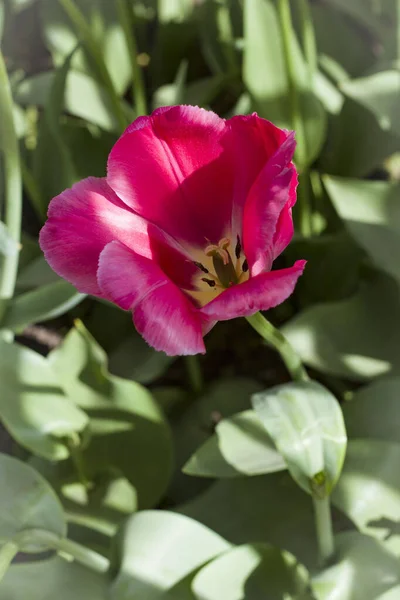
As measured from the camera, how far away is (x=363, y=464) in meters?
0.70

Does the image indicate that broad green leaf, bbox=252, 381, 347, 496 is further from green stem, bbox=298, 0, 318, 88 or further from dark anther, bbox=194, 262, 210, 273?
green stem, bbox=298, 0, 318, 88

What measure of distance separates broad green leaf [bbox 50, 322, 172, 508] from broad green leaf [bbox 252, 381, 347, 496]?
0.26 meters

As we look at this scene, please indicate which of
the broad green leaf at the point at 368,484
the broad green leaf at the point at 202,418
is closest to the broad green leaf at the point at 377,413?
the broad green leaf at the point at 368,484

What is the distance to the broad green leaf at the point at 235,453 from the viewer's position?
0.66m

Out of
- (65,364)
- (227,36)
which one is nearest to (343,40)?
(227,36)

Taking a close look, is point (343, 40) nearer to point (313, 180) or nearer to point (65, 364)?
point (313, 180)

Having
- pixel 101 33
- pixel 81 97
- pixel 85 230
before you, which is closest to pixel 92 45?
pixel 81 97

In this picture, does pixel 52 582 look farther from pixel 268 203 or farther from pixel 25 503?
pixel 268 203

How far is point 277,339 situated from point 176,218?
4.8 inches

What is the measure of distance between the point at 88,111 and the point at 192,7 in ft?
1.18

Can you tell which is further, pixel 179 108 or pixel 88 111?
pixel 88 111

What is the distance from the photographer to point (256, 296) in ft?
1.26

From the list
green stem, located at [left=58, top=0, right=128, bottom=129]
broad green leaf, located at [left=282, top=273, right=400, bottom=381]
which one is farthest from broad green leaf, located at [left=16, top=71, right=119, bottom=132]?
broad green leaf, located at [left=282, top=273, right=400, bottom=381]

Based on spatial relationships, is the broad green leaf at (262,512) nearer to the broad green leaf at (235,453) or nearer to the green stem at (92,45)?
the broad green leaf at (235,453)
